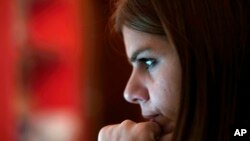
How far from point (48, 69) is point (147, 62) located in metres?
1.81

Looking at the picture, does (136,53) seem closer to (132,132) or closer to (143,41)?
(143,41)

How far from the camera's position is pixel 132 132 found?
3.50 feet

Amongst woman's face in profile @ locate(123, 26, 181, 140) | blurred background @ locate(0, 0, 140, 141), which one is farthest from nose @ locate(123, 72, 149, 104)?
blurred background @ locate(0, 0, 140, 141)

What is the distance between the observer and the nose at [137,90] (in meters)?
1.03

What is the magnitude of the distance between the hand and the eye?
0.11m

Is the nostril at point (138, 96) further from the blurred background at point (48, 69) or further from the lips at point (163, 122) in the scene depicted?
the blurred background at point (48, 69)

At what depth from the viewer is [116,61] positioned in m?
3.19

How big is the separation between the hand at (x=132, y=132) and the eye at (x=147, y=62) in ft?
0.37

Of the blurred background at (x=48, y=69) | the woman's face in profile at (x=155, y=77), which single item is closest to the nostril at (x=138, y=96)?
the woman's face in profile at (x=155, y=77)

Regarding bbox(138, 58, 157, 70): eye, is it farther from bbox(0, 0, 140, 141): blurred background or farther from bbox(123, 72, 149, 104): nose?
bbox(0, 0, 140, 141): blurred background

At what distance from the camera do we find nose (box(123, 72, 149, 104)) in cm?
103

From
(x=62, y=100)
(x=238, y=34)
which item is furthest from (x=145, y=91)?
(x=62, y=100)

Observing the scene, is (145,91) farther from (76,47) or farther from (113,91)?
(113,91)

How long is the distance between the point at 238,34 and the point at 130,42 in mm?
211
